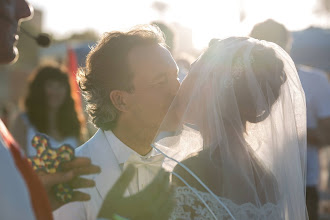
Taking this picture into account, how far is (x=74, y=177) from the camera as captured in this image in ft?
6.73

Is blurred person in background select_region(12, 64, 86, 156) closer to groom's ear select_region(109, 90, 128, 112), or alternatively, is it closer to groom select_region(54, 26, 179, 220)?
groom select_region(54, 26, 179, 220)

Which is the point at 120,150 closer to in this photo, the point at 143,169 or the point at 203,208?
the point at 143,169

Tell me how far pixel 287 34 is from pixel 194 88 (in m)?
2.36

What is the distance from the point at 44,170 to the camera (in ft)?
7.04

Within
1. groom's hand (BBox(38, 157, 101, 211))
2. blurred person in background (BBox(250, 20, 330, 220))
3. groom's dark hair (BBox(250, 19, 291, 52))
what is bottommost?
blurred person in background (BBox(250, 20, 330, 220))

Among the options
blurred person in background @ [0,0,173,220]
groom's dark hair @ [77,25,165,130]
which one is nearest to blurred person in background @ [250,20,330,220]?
groom's dark hair @ [77,25,165,130]

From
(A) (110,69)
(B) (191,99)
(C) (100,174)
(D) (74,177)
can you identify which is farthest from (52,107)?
(D) (74,177)

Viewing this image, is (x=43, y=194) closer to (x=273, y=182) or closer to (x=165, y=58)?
(x=273, y=182)

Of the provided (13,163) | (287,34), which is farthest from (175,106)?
(287,34)

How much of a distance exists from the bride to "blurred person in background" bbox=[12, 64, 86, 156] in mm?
3683

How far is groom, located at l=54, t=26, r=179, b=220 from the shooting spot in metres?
2.88

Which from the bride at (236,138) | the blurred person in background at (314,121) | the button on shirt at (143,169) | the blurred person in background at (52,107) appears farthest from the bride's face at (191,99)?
the blurred person in background at (52,107)

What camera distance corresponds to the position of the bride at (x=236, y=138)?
221cm

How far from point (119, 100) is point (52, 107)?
121 inches
